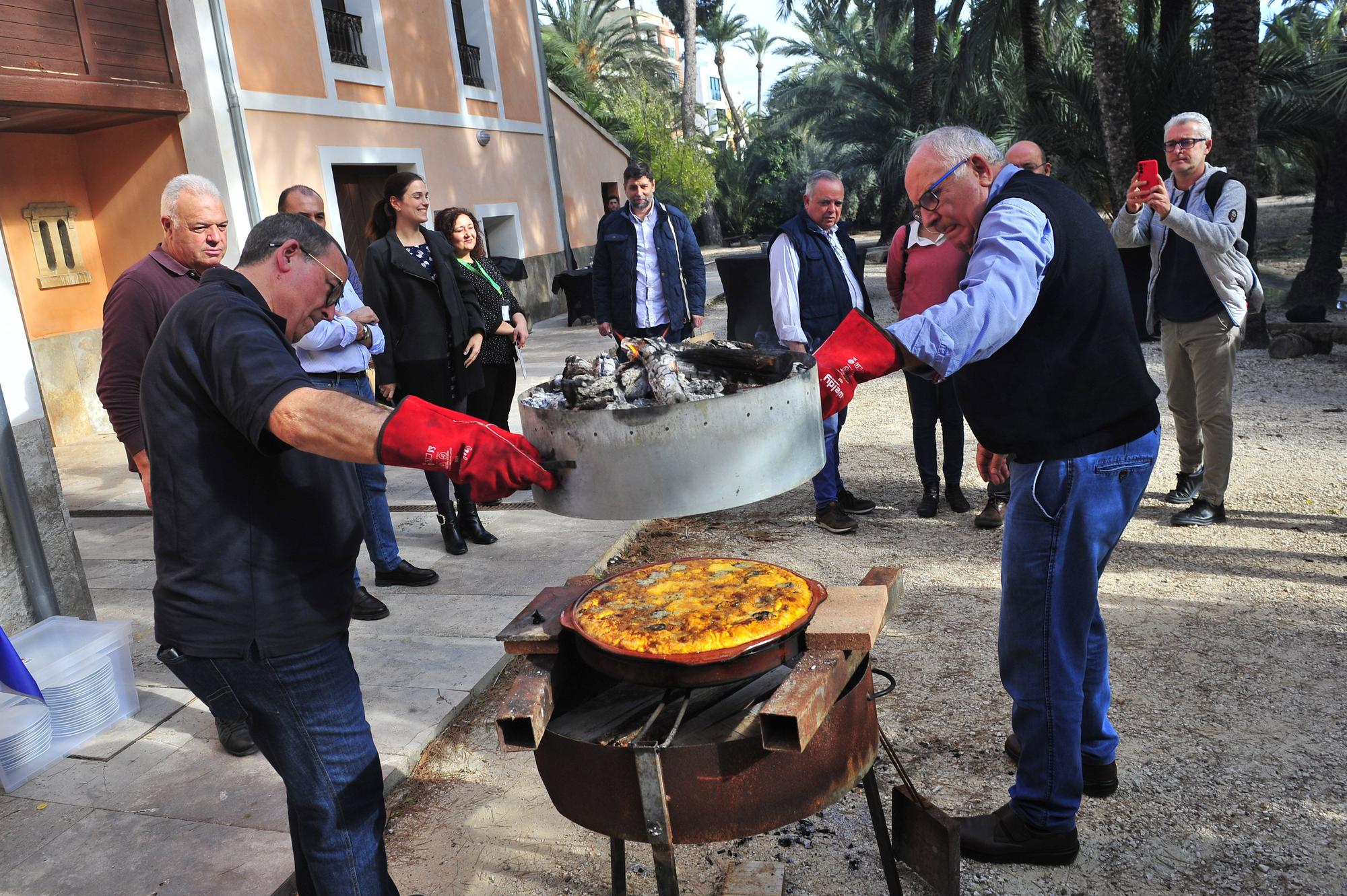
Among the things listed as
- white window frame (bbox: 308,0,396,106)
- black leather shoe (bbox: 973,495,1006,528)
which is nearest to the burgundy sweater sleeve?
black leather shoe (bbox: 973,495,1006,528)

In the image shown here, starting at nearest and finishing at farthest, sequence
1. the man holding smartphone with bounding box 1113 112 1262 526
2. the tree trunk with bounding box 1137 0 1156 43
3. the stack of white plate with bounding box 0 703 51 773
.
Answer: the stack of white plate with bounding box 0 703 51 773 < the man holding smartphone with bounding box 1113 112 1262 526 < the tree trunk with bounding box 1137 0 1156 43

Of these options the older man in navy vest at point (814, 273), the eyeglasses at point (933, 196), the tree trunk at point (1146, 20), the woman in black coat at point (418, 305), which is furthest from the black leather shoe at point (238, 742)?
the tree trunk at point (1146, 20)

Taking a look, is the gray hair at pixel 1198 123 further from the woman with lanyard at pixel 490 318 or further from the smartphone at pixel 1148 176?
the woman with lanyard at pixel 490 318

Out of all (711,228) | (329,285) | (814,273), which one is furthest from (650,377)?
(711,228)

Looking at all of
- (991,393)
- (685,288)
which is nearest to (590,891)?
(991,393)

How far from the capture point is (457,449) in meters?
1.99

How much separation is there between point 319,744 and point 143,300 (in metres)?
2.28

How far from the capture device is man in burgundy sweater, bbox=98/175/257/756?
3670 millimetres

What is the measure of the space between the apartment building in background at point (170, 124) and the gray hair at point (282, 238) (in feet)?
22.6

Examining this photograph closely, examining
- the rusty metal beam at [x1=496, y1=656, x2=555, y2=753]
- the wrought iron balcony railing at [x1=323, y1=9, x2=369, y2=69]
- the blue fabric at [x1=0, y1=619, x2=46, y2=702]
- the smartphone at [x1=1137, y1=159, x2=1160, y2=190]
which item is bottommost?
the blue fabric at [x1=0, y1=619, x2=46, y2=702]

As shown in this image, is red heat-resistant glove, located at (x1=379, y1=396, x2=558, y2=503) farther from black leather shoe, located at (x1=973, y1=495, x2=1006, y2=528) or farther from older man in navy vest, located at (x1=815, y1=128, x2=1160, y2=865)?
black leather shoe, located at (x1=973, y1=495, x2=1006, y2=528)

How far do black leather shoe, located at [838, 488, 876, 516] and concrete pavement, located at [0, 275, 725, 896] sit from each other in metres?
1.57

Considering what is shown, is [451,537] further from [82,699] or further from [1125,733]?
[1125,733]

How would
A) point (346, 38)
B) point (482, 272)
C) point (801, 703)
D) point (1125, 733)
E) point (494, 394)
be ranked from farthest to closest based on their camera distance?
point (346, 38)
point (494, 394)
point (482, 272)
point (1125, 733)
point (801, 703)
